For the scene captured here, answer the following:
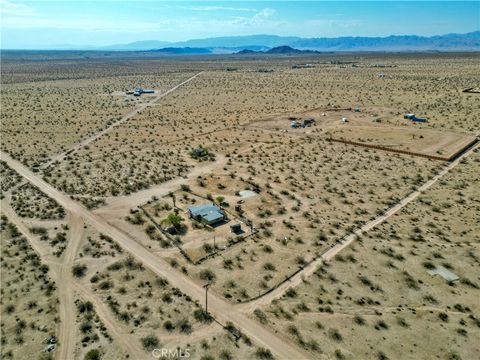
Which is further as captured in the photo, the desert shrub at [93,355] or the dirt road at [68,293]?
the dirt road at [68,293]

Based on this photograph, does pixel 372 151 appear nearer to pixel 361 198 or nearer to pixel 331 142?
pixel 331 142

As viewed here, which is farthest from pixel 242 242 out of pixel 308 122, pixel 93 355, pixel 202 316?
pixel 308 122

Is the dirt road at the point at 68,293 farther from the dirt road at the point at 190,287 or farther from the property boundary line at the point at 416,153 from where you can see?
the property boundary line at the point at 416,153

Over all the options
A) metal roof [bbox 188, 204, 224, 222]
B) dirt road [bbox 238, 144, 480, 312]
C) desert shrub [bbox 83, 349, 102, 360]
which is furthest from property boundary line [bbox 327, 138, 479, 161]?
desert shrub [bbox 83, 349, 102, 360]

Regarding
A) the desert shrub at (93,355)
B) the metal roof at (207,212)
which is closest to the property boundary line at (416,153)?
the metal roof at (207,212)

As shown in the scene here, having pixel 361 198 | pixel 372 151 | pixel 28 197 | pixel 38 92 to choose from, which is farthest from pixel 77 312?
pixel 38 92
